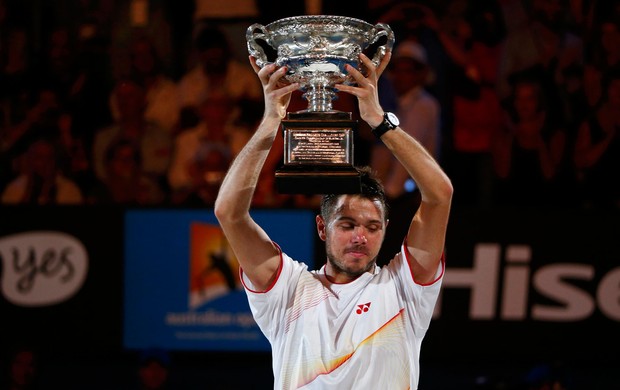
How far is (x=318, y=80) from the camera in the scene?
3.75 m

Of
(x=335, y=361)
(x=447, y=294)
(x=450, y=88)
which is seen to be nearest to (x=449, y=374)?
(x=447, y=294)

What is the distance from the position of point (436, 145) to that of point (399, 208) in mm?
874

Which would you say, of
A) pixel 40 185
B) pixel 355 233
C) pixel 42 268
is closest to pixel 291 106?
pixel 40 185

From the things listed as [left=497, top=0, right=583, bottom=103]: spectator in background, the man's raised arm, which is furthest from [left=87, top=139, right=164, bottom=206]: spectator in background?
the man's raised arm

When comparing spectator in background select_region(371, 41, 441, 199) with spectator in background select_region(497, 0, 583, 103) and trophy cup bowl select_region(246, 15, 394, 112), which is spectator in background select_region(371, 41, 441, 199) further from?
trophy cup bowl select_region(246, 15, 394, 112)

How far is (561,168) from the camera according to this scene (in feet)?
24.8

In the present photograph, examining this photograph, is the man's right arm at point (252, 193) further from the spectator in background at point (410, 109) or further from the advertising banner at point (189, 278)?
the spectator in background at point (410, 109)

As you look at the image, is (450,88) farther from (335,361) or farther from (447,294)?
(335,361)

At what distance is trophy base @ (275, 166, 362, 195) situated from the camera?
12.0 feet

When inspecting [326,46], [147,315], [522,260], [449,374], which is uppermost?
[326,46]

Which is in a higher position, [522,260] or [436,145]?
[436,145]

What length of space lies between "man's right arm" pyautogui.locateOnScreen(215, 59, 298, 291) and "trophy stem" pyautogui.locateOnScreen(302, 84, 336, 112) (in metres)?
0.13

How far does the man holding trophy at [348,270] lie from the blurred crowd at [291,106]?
360cm

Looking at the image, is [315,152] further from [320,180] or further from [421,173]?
[421,173]
